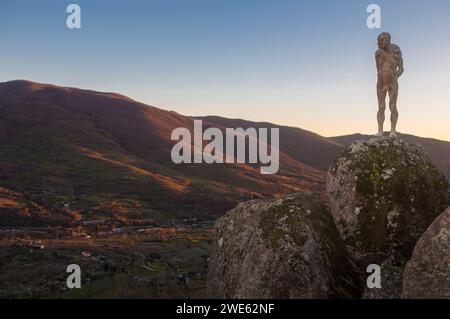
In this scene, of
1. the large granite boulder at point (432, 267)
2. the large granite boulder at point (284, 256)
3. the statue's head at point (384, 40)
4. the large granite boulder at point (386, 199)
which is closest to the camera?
the large granite boulder at point (432, 267)

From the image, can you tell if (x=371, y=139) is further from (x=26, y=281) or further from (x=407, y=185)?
(x=26, y=281)

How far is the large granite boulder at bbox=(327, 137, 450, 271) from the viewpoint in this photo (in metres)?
16.0

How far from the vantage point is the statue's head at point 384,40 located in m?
19.3

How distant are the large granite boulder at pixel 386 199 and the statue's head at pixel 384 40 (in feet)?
13.9

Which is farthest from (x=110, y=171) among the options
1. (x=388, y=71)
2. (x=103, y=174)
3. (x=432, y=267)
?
(x=432, y=267)

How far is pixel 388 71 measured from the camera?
63.7 ft

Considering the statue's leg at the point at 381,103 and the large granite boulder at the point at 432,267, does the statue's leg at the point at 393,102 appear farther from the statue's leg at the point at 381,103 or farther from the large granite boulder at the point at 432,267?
the large granite boulder at the point at 432,267

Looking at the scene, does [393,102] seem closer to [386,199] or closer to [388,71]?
[388,71]

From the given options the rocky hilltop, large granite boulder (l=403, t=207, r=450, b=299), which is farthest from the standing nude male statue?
large granite boulder (l=403, t=207, r=450, b=299)

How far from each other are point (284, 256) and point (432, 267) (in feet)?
13.3

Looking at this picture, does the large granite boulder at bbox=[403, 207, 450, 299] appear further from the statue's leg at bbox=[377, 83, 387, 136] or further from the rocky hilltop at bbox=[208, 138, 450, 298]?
the statue's leg at bbox=[377, 83, 387, 136]

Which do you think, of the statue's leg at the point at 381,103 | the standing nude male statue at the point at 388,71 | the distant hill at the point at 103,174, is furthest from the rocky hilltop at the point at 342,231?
the distant hill at the point at 103,174

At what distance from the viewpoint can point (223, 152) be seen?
648 ft
